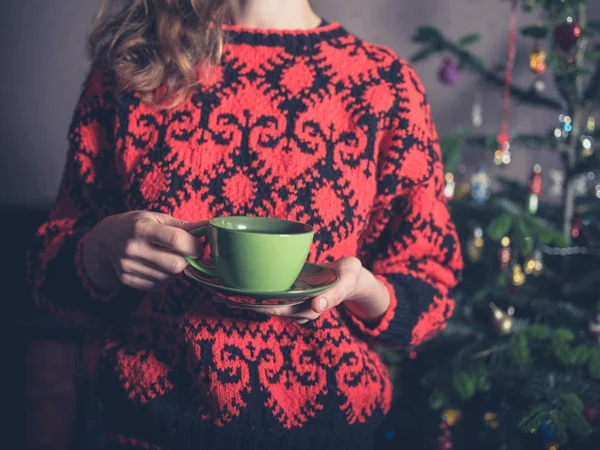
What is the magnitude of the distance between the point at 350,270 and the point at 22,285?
1.31 m

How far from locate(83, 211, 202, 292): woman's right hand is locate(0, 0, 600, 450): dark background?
1019 mm

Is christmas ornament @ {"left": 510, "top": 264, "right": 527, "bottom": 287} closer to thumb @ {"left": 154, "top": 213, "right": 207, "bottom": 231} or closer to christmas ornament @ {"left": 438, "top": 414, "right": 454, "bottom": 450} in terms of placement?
christmas ornament @ {"left": 438, "top": 414, "right": 454, "bottom": 450}

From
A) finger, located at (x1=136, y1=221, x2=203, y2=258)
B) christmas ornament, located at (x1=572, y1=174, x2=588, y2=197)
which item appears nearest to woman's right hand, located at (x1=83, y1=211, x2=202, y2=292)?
finger, located at (x1=136, y1=221, x2=203, y2=258)

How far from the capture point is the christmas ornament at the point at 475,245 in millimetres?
1381

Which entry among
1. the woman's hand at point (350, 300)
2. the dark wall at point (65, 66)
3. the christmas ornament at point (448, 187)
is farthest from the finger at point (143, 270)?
the dark wall at point (65, 66)

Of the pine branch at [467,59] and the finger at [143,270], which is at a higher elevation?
the pine branch at [467,59]

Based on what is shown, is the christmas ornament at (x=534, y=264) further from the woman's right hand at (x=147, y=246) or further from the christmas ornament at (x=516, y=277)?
the woman's right hand at (x=147, y=246)

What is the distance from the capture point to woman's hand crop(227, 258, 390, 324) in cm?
62

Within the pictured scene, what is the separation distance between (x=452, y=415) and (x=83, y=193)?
1075mm

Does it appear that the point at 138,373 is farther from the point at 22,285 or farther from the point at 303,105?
the point at 22,285

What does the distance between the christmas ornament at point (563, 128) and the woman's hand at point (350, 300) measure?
0.76 m

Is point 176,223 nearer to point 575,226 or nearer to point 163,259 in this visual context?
point 163,259

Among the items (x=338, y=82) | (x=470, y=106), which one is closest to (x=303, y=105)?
(x=338, y=82)

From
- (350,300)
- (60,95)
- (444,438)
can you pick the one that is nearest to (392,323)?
(350,300)
